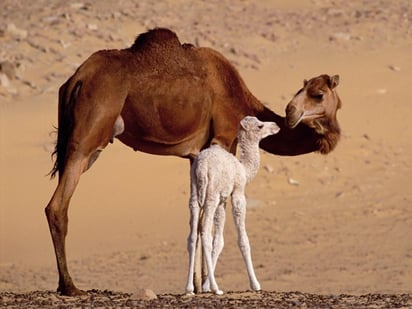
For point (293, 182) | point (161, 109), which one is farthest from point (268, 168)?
point (161, 109)

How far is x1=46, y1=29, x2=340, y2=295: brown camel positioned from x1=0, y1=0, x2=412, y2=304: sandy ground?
14.4 feet

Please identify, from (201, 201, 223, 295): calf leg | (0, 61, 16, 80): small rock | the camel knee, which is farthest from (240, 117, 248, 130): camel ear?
(0, 61, 16, 80): small rock

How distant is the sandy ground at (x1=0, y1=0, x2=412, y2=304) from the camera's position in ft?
71.6

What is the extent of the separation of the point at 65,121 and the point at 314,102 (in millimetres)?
2414

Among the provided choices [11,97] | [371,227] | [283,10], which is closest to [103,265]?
[371,227]

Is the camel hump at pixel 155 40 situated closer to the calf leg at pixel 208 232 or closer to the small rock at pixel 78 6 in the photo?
the calf leg at pixel 208 232

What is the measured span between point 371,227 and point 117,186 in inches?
157

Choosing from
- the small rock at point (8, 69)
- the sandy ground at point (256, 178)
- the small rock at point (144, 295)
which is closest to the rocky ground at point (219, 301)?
the small rock at point (144, 295)

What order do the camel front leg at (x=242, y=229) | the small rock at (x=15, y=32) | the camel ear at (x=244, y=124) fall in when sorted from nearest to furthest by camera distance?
the camel front leg at (x=242, y=229) < the camel ear at (x=244, y=124) < the small rock at (x=15, y=32)

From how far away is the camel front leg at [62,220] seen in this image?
1495cm

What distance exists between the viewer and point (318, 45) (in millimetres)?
30500

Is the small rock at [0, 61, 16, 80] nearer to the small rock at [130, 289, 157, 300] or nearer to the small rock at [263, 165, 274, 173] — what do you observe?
the small rock at [263, 165, 274, 173]

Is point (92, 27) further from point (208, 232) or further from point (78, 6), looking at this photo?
point (208, 232)

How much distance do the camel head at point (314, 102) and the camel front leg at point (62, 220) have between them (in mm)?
2151
